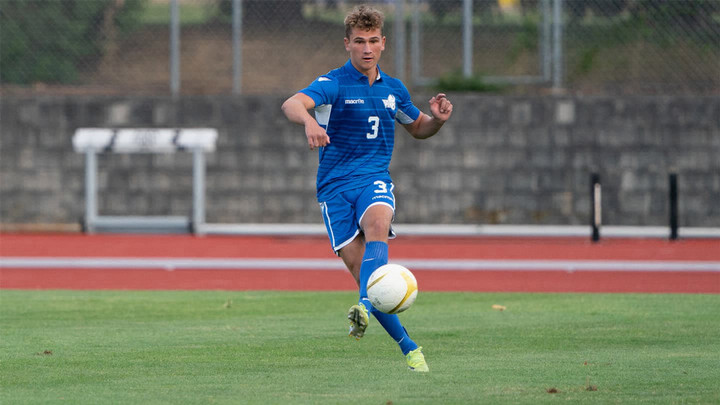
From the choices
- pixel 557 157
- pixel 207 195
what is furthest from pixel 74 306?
pixel 557 157

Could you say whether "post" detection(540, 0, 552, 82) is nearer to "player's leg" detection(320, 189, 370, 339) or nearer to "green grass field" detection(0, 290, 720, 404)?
"green grass field" detection(0, 290, 720, 404)

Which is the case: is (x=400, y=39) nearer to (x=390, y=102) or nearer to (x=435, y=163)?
(x=435, y=163)

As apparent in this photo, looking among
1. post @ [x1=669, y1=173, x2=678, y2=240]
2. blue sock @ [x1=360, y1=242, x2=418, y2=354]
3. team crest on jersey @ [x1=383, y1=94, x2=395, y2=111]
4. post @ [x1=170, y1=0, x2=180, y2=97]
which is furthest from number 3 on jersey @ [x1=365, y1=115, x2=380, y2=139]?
post @ [x1=170, y1=0, x2=180, y2=97]

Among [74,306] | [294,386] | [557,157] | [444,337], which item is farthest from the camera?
[557,157]

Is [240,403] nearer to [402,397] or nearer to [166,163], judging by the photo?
[402,397]

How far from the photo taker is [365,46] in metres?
6.35

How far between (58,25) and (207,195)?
12.0 ft

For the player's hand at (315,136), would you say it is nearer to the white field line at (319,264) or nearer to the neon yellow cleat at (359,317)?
the neon yellow cleat at (359,317)

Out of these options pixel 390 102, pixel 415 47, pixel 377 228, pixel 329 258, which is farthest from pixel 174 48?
pixel 377 228

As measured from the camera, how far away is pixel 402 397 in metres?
5.37

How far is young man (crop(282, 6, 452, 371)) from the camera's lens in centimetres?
621

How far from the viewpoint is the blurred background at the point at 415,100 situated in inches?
671

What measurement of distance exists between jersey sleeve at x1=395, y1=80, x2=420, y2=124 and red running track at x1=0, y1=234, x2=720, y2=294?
439 centimetres

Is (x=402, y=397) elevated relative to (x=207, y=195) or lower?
lower
